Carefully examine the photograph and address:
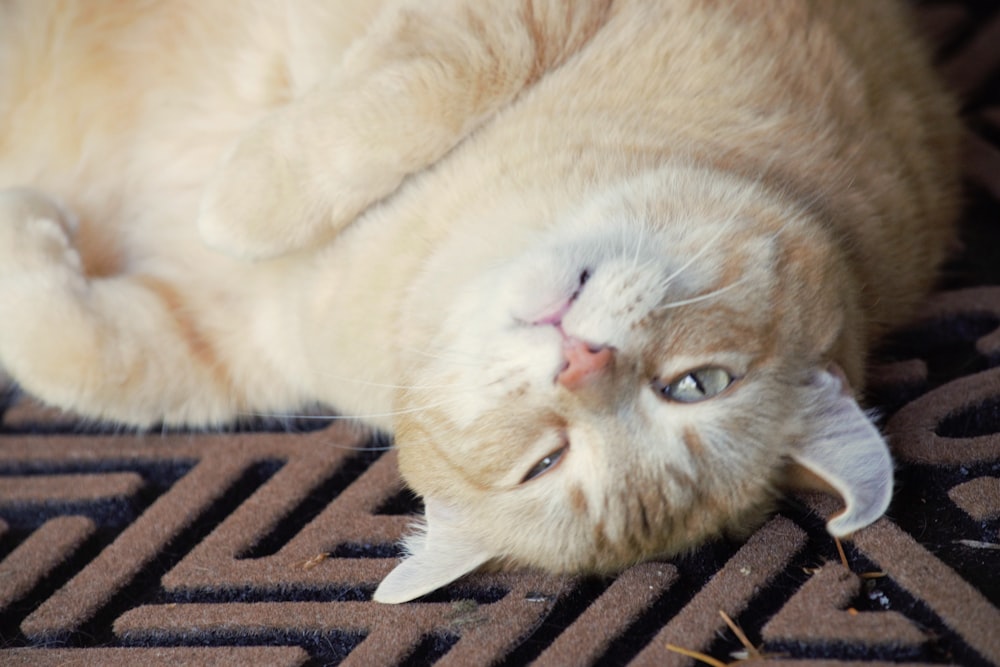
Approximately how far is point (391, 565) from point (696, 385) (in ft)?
2.07

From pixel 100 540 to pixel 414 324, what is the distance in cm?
79

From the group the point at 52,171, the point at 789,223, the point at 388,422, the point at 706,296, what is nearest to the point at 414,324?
the point at 388,422

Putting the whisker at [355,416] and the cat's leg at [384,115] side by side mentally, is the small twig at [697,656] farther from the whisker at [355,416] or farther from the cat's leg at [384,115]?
the cat's leg at [384,115]

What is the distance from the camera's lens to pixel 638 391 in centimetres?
163

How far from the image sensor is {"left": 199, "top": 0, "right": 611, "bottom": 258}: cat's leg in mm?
1894

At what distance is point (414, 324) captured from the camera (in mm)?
1845

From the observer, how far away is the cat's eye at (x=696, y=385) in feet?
5.40

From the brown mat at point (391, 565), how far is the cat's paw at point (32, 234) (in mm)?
405

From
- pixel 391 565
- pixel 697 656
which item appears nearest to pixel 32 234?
pixel 391 565

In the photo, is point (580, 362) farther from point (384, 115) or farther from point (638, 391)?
point (384, 115)

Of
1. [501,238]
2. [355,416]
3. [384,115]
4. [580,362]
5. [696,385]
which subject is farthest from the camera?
[355,416]

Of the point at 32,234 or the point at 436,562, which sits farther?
the point at 32,234

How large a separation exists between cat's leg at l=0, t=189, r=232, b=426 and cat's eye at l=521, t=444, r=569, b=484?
843 millimetres

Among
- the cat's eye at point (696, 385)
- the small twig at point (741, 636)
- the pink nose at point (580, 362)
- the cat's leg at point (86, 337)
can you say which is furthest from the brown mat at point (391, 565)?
the pink nose at point (580, 362)
